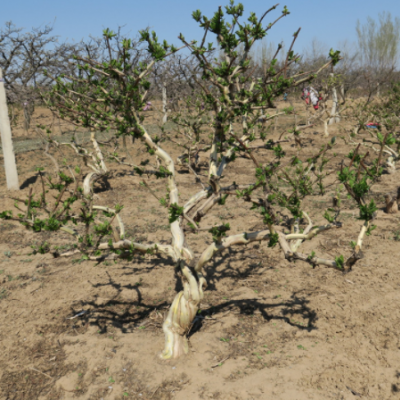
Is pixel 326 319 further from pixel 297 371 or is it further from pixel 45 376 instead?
pixel 45 376

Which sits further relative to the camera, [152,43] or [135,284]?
[135,284]

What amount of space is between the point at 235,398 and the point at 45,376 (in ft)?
7.49

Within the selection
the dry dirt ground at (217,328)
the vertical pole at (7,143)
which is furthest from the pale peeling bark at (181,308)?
the vertical pole at (7,143)

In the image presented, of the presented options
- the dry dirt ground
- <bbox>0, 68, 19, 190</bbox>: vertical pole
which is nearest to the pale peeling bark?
the dry dirt ground

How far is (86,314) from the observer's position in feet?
17.9

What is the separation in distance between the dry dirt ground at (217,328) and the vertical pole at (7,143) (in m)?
3.62

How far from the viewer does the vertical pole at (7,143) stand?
10406 millimetres

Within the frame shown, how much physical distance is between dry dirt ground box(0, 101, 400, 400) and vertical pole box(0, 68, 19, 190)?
3.62 m

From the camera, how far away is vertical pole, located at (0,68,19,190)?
1041cm

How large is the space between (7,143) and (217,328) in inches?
349

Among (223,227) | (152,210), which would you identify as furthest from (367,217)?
(152,210)

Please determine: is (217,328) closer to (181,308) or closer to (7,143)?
(181,308)

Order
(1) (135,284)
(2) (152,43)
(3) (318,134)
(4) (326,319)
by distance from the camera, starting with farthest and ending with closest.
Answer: (3) (318,134) → (1) (135,284) → (4) (326,319) → (2) (152,43)

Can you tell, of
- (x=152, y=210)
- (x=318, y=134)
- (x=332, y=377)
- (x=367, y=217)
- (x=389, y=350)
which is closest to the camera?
(x=367, y=217)
